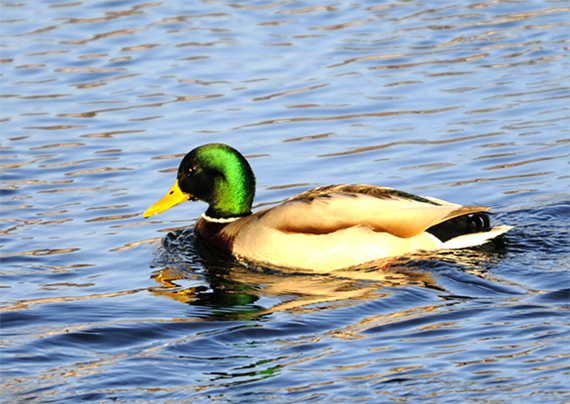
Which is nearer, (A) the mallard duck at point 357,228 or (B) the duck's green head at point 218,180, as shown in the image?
(A) the mallard duck at point 357,228

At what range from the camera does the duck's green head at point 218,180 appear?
10.2m

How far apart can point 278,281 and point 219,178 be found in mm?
1568

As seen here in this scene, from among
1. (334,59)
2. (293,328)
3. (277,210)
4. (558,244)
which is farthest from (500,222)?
(334,59)

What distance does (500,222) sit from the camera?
10125 mm

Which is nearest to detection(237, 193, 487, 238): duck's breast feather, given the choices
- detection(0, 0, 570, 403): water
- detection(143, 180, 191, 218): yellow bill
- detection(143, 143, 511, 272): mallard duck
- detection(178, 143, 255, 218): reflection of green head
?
detection(143, 143, 511, 272): mallard duck

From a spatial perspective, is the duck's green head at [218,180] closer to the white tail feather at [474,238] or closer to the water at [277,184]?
the water at [277,184]

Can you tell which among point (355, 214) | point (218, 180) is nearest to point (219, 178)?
point (218, 180)

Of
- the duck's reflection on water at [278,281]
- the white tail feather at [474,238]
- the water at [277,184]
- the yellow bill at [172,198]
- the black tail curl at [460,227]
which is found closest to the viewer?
the water at [277,184]

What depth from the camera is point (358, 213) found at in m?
9.33

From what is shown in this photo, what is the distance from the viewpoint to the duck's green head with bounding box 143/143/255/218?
33.6 ft

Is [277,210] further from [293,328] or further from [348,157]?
[348,157]

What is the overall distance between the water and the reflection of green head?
1.70ft

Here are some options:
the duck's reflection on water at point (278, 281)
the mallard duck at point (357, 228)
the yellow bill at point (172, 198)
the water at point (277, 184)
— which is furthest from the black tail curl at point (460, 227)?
the yellow bill at point (172, 198)

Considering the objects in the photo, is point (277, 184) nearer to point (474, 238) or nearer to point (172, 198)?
point (172, 198)
